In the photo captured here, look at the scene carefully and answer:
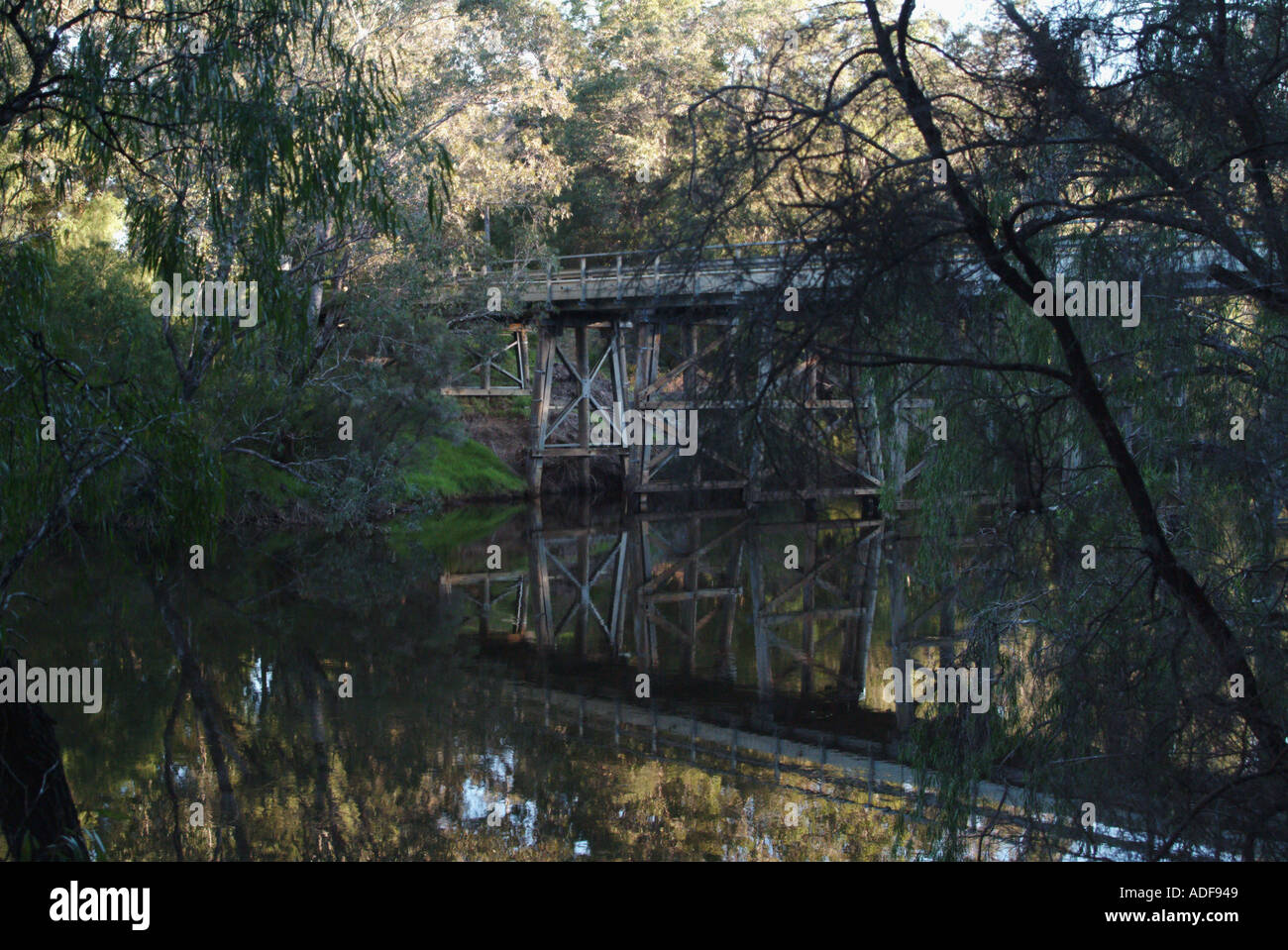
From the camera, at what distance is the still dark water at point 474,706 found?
6.29 meters

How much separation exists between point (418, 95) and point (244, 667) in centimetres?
1056

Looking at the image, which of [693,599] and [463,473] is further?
[463,473]

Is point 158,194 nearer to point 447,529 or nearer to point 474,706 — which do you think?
point 474,706

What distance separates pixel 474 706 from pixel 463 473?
44.3ft

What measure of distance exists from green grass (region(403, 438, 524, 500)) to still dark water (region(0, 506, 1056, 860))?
18.0ft

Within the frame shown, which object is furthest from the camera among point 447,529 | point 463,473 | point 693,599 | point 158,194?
point 463,473

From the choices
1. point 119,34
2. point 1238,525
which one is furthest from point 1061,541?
point 119,34

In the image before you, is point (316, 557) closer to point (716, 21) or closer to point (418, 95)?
point (418, 95)

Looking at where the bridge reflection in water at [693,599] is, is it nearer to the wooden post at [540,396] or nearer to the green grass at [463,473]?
the wooden post at [540,396]

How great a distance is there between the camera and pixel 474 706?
8.70 meters

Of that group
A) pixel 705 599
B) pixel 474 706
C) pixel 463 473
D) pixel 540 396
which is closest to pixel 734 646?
pixel 705 599

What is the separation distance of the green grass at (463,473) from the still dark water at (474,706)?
549 cm

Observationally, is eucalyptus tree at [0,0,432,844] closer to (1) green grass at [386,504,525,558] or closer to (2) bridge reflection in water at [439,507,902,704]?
(2) bridge reflection in water at [439,507,902,704]

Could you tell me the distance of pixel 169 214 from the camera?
16.0ft
